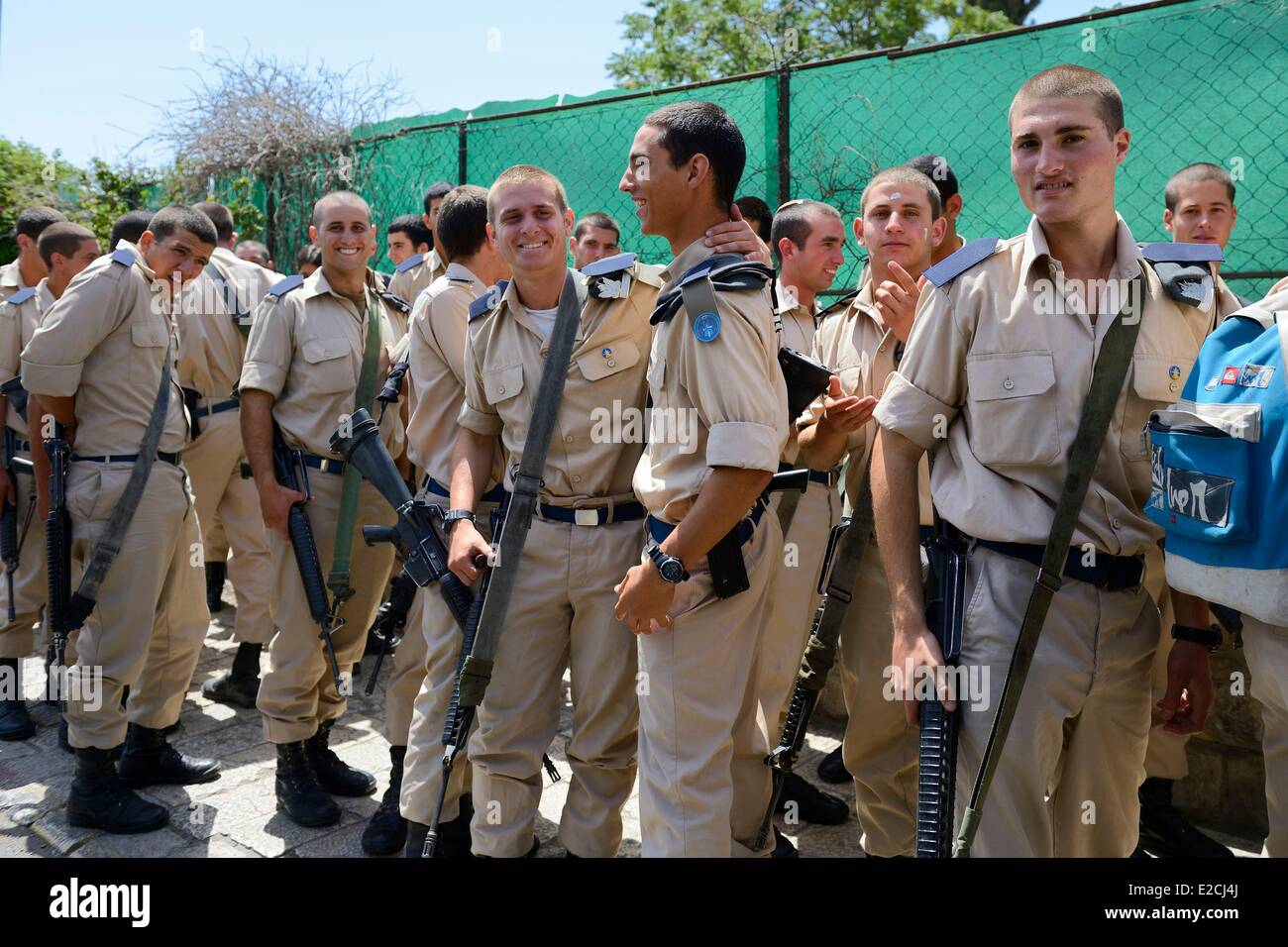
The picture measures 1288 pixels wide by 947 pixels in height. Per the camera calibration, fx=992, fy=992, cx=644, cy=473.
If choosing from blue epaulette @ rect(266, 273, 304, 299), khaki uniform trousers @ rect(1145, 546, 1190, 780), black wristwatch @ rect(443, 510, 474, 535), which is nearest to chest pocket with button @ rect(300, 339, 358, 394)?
blue epaulette @ rect(266, 273, 304, 299)

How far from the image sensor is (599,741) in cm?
271

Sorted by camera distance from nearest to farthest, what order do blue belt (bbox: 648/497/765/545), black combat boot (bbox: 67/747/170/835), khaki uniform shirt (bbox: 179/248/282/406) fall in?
blue belt (bbox: 648/497/765/545)
black combat boot (bbox: 67/747/170/835)
khaki uniform shirt (bbox: 179/248/282/406)

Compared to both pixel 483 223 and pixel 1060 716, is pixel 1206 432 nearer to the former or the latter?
pixel 1060 716

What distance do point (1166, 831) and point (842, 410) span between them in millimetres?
1786

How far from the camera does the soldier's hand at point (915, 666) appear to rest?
2033mm

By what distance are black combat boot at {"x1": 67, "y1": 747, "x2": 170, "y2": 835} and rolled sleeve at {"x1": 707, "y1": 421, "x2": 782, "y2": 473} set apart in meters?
2.59

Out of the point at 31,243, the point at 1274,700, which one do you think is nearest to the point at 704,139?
the point at 1274,700

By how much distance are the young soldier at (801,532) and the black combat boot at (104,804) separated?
2.21 meters

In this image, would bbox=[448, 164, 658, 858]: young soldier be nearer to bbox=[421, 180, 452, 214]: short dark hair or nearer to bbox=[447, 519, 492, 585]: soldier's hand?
bbox=[447, 519, 492, 585]: soldier's hand

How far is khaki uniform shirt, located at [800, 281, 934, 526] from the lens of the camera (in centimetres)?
313

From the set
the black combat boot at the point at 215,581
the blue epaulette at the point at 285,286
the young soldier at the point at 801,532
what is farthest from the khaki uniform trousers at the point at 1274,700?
the black combat boot at the point at 215,581

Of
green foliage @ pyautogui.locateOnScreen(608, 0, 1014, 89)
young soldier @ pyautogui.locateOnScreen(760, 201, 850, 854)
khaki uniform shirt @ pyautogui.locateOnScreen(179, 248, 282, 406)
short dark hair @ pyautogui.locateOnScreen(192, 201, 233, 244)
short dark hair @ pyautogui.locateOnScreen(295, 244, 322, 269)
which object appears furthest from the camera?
green foliage @ pyautogui.locateOnScreen(608, 0, 1014, 89)

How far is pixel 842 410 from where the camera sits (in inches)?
110
